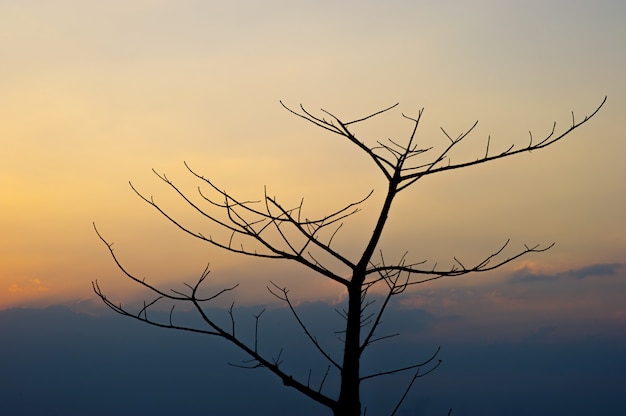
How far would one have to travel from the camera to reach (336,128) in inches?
221

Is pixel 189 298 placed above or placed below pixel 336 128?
below

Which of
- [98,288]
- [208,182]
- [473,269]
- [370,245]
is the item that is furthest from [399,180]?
[98,288]

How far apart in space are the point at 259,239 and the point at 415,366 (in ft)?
5.38

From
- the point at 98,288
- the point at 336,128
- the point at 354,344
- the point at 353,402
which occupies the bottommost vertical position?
the point at 353,402

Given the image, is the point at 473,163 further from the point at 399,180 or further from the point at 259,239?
the point at 259,239

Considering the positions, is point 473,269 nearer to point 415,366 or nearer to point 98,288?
point 415,366

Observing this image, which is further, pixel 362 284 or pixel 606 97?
pixel 606 97

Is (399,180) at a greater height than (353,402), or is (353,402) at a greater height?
(399,180)

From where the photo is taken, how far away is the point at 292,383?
4984mm

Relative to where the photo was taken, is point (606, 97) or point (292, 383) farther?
point (606, 97)

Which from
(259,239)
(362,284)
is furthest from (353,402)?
(259,239)

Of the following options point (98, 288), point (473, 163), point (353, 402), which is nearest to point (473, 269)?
point (473, 163)

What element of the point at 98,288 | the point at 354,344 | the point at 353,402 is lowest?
the point at 353,402

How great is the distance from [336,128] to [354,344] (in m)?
1.68
